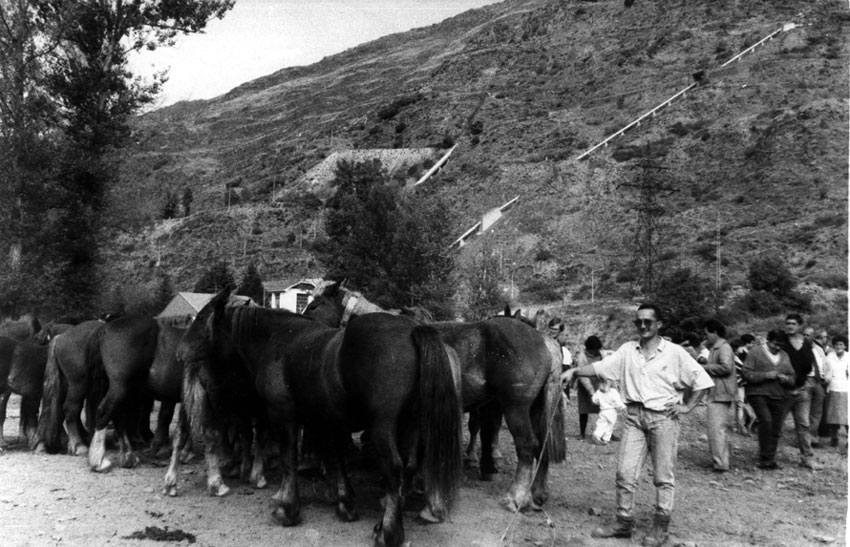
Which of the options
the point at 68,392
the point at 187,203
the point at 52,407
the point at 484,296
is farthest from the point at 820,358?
the point at 187,203

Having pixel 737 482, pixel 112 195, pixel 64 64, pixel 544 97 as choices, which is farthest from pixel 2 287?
pixel 544 97

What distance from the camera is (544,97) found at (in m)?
88.1

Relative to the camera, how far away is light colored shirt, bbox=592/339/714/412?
621cm

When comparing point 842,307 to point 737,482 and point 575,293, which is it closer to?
point 575,293

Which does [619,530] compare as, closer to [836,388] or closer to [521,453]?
[521,453]

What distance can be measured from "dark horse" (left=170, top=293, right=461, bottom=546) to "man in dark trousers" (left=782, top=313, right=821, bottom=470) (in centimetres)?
652

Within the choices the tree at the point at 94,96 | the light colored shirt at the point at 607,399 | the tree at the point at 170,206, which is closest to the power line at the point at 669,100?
the tree at the point at 94,96

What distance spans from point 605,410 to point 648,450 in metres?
5.68

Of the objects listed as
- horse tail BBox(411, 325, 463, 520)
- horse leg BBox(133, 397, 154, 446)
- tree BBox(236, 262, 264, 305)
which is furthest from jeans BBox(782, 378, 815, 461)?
tree BBox(236, 262, 264, 305)

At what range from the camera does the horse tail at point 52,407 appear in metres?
9.34

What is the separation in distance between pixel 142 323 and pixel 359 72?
163m

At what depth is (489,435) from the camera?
9.29m

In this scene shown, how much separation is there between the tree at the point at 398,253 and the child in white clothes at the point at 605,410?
15.3 metres

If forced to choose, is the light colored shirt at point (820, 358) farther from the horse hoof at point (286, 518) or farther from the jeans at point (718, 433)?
the horse hoof at point (286, 518)
